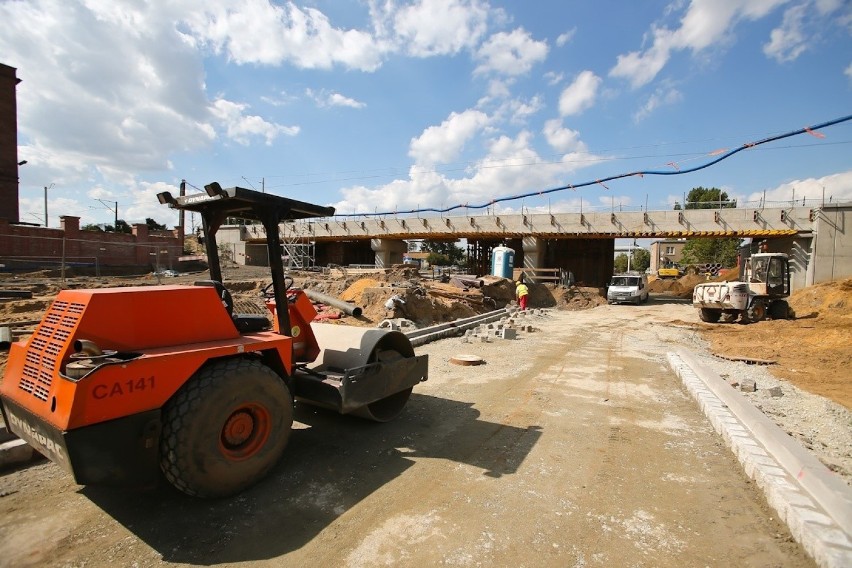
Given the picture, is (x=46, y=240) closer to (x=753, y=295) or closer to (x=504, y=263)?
(x=504, y=263)

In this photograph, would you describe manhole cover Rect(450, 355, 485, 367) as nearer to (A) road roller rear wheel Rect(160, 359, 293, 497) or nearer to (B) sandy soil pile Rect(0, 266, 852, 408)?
(B) sandy soil pile Rect(0, 266, 852, 408)

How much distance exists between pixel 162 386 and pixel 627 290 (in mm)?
26960

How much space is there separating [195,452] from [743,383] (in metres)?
7.23

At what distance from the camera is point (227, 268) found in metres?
28.1

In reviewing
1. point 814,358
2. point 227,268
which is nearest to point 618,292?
point 814,358

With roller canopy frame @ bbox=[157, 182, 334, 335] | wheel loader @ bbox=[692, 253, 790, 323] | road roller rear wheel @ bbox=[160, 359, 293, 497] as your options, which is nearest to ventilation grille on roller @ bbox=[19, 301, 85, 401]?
road roller rear wheel @ bbox=[160, 359, 293, 497]

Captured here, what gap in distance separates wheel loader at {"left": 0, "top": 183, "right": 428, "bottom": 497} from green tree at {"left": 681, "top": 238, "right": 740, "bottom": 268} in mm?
61393

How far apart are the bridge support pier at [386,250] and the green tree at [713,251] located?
3762 centimetres

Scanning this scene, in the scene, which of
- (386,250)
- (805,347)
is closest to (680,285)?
(386,250)

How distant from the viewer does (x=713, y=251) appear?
198 ft

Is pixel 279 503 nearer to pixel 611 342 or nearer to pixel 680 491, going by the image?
pixel 680 491

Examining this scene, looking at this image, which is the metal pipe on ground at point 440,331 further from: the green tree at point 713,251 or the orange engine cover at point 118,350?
the green tree at point 713,251

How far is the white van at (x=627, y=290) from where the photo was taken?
26109 mm

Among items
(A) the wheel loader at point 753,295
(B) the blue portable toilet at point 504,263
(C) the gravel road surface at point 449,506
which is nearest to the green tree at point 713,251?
(B) the blue portable toilet at point 504,263
